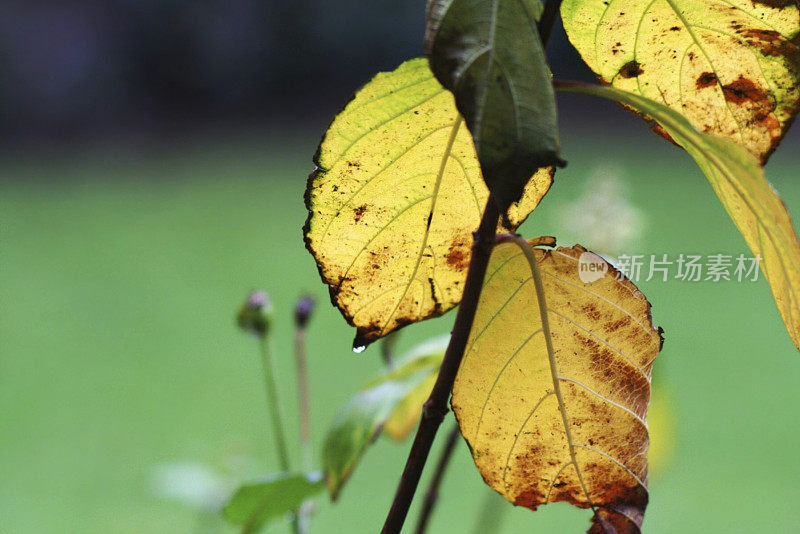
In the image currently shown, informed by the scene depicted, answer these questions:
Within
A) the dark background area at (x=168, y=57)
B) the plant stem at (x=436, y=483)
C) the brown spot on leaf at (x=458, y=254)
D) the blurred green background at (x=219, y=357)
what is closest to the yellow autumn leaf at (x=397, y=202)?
the brown spot on leaf at (x=458, y=254)

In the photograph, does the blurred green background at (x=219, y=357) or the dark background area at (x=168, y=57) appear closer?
the blurred green background at (x=219, y=357)

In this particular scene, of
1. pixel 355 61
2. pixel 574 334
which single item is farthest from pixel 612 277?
pixel 355 61

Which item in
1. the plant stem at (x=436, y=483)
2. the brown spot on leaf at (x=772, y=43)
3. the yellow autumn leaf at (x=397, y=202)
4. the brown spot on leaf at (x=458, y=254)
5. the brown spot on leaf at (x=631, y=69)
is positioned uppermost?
the brown spot on leaf at (x=772, y=43)

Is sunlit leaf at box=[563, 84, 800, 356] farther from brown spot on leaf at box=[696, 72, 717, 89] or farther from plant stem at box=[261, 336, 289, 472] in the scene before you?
plant stem at box=[261, 336, 289, 472]

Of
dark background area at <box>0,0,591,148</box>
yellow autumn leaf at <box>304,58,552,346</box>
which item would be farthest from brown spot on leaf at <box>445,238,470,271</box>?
dark background area at <box>0,0,591,148</box>

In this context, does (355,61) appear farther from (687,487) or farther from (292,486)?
(292,486)

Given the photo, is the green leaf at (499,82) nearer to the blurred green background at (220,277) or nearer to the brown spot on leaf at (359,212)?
the brown spot on leaf at (359,212)
